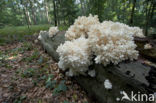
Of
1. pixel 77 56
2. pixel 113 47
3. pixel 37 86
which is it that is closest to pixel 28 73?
pixel 37 86

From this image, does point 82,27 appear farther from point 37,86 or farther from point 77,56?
point 37,86

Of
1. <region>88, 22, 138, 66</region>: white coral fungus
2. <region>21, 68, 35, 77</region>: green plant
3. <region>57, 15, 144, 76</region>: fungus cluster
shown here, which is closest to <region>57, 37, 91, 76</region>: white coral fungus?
<region>57, 15, 144, 76</region>: fungus cluster

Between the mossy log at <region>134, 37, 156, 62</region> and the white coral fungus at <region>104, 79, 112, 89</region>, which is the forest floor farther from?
the mossy log at <region>134, 37, 156, 62</region>

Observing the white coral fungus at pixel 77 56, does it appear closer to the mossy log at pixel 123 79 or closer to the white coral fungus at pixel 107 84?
the mossy log at pixel 123 79

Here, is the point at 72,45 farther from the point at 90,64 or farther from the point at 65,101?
the point at 65,101

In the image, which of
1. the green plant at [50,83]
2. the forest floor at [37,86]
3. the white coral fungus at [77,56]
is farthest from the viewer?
the green plant at [50,83]

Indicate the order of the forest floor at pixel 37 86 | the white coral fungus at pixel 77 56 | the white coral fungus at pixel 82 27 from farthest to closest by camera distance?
the white coral fungus at pixel 82 27, the forest floor at pixel 37 86, the white coral fungus at pixel 77 56

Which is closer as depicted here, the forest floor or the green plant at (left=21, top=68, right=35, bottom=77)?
the forest floor

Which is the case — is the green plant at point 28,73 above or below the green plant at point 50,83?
above

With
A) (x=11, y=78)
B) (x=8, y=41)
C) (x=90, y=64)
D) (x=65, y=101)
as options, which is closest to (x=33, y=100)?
(x=65, y=101)

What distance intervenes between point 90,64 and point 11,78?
2996 mm

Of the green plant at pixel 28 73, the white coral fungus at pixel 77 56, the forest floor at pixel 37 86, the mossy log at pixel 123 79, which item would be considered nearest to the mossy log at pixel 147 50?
the mossy log at pixel 123 79

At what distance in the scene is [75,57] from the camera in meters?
1.84

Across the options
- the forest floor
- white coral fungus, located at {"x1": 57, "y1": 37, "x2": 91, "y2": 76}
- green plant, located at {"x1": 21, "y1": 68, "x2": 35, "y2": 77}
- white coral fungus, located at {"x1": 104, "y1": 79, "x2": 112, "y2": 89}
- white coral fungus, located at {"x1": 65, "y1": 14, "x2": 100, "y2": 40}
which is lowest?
the forest floor
